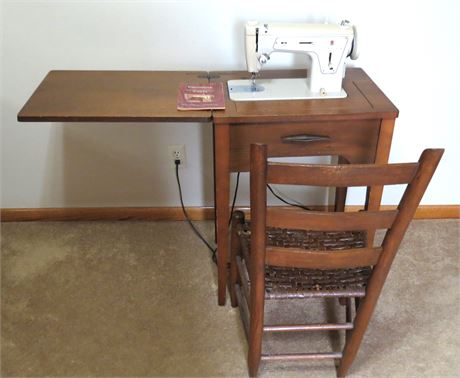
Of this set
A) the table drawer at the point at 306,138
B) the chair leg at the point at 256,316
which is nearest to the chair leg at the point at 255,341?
the chair leg at the point at 256,316

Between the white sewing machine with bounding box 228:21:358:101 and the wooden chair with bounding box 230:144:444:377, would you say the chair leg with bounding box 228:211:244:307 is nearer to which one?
the wooden chair with bounding box 230:144:444:377

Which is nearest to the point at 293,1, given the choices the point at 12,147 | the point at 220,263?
the point at 220,263

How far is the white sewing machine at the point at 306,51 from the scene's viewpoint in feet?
4.73

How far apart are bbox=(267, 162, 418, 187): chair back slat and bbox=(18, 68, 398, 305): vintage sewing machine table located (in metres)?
0.42

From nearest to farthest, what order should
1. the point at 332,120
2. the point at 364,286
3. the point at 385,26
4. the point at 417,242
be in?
1. the point at 364,286
2. the point at 332,120
3. the point at 385,26
4. the point at 417,242

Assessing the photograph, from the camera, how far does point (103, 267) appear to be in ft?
6.32

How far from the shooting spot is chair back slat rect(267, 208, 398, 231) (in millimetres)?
1071

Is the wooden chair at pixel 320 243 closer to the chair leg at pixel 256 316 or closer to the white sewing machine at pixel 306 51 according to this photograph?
the chair leg at pixel 256 316

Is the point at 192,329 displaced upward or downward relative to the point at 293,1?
downward

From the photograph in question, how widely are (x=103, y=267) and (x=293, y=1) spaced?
1.25 m

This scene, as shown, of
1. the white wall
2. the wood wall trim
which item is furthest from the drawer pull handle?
the wood wall trim

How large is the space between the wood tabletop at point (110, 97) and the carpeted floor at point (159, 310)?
74 cm

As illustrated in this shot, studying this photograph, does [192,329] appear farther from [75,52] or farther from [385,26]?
[385,26]

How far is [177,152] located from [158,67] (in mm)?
365
